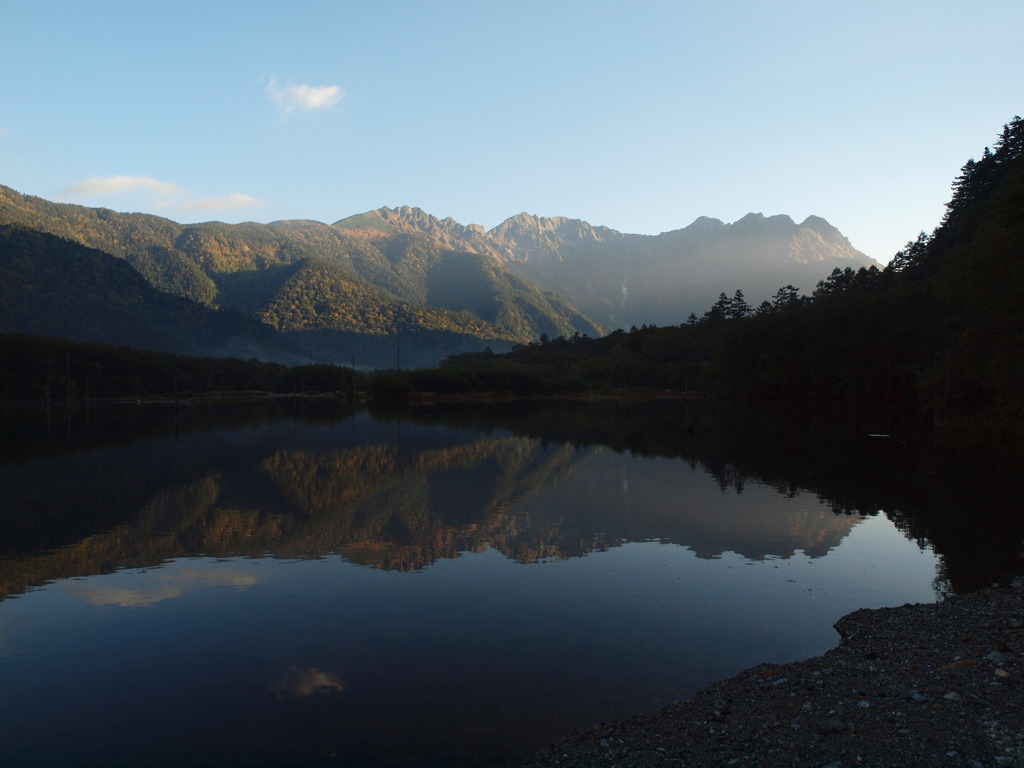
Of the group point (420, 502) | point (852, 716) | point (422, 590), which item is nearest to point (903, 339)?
point (420, 502)

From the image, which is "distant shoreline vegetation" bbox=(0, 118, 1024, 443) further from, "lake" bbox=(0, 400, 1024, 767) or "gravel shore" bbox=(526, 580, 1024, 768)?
"gravel shore" bbox=(526, 580, 1024, 768)

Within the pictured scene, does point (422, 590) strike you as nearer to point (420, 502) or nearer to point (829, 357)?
point (420, 502)

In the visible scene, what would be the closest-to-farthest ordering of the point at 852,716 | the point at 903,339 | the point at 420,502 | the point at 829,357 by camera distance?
the point at 852,716, the point at 420,502, the point at 903,339, the point at 829,357

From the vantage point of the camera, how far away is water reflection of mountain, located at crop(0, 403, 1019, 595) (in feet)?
53.7

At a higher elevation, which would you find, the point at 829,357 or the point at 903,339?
the point at 903,339

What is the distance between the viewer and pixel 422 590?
12930 mm

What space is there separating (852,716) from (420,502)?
1632 centimetres

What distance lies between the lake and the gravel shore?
25.5 inches

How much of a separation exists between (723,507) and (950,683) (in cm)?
1344

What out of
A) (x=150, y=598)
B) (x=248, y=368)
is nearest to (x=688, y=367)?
(x=248, y=368)

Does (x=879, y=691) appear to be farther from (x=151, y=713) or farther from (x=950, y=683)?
(x=151, y=713)

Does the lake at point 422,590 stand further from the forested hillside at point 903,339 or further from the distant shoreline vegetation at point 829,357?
the distant shoreline vegetation at point 829,357

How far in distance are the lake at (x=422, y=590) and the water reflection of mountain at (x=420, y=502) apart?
14 cm

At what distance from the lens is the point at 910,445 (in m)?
36.9
